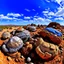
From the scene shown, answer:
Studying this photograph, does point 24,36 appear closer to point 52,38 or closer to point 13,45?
point 13,45

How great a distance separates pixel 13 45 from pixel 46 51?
1.92 metres

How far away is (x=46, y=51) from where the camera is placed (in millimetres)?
9914

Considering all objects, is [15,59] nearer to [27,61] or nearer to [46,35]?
[27,61]

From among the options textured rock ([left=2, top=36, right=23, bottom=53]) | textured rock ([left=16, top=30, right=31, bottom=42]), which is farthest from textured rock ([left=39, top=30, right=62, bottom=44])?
textured rock ([left=2, top=36, right=23, bottom=53])

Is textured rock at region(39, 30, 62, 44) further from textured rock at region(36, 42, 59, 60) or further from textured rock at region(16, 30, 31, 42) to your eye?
textured rock at region(16, 30, 31, 42)

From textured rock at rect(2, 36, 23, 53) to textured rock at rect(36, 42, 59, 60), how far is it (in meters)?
1.15

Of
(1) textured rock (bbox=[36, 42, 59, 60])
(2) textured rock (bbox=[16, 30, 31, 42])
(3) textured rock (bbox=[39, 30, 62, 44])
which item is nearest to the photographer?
Result: (1) textured rock (bbox=[36, 42, 59, 60])

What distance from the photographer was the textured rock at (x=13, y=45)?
410 inches

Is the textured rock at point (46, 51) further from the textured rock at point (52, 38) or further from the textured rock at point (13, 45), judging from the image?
the textured rock at point (13, 45)

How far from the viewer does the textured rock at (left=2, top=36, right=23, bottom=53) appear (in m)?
10.4

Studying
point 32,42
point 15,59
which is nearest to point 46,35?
point 32,42

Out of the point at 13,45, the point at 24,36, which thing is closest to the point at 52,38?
the point at 24,36

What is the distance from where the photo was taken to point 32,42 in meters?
11.0

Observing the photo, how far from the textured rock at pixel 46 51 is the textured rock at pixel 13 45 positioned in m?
1.15
